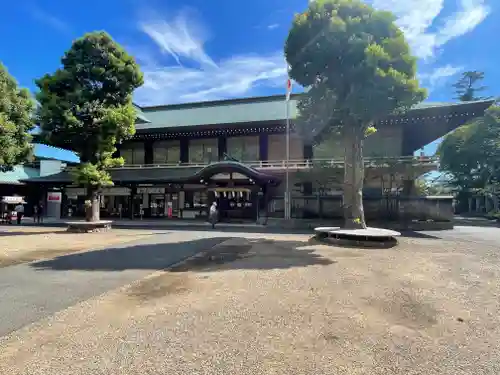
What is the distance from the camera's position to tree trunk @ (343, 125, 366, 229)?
1262cm

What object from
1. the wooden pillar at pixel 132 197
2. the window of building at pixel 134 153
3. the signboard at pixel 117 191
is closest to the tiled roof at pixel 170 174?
the wooden pillar at pixel 132 197

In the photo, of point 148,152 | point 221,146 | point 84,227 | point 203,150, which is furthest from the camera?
point 148,152

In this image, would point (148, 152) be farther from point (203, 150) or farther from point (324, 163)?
point (324, 163)

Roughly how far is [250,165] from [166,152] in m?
8.93

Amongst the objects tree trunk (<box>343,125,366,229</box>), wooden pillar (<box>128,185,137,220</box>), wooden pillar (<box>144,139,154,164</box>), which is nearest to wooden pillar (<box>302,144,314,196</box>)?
tree trunk (<box>343,125,366,229</box>)

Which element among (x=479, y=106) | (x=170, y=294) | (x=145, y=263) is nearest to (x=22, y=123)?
(x=145, y=263)

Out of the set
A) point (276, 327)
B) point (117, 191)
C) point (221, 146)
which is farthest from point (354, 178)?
point (117, 191)

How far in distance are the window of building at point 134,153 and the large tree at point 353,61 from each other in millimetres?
20635

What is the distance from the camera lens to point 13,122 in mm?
13062

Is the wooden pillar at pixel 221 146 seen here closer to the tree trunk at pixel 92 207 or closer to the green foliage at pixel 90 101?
the green foliage at pixel 90 101

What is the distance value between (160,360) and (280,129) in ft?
74.4

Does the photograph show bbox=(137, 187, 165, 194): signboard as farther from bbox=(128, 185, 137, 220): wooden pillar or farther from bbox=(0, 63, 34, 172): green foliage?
bbox=(0, 63, 34, 172): green foliage

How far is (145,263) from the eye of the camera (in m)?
8.03

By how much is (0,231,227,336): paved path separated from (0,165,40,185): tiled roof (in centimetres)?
2416
